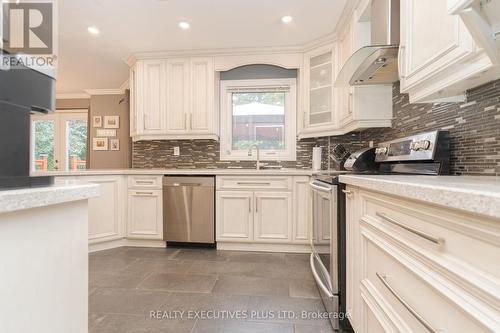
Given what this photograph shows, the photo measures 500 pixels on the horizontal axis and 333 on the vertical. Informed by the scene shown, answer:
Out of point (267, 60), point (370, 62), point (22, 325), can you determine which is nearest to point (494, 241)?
point (22, 325)

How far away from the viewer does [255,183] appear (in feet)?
9.59

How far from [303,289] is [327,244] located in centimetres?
56

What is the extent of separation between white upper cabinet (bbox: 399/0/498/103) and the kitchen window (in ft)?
6.62

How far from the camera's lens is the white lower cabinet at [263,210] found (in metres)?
2.88

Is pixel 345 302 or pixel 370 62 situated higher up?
pixel 370 62

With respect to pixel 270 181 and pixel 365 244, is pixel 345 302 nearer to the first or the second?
pixel 365 244

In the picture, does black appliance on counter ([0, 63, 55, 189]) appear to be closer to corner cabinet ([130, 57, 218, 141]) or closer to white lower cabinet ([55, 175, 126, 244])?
white lower cabinet ([55, 175, 126, 244])

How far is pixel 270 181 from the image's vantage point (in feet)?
9.55

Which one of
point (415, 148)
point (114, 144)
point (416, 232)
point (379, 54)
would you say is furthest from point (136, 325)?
point (114, 144)

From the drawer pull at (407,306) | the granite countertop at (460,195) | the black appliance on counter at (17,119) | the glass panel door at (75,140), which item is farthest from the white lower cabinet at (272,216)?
the glass panel door at (75,140)

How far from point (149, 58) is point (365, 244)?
10.8ft

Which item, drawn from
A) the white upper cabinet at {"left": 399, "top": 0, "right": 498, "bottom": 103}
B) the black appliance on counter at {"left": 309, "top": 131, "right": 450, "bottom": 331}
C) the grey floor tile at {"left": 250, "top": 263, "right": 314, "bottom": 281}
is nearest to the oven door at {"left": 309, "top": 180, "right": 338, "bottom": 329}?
the black appliance on counter at {"left": 309, "top": 131, "right": 450, "bottom": 331}

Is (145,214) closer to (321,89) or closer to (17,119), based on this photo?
(321,89)

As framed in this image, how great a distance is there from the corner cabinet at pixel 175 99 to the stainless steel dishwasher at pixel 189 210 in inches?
25.9
